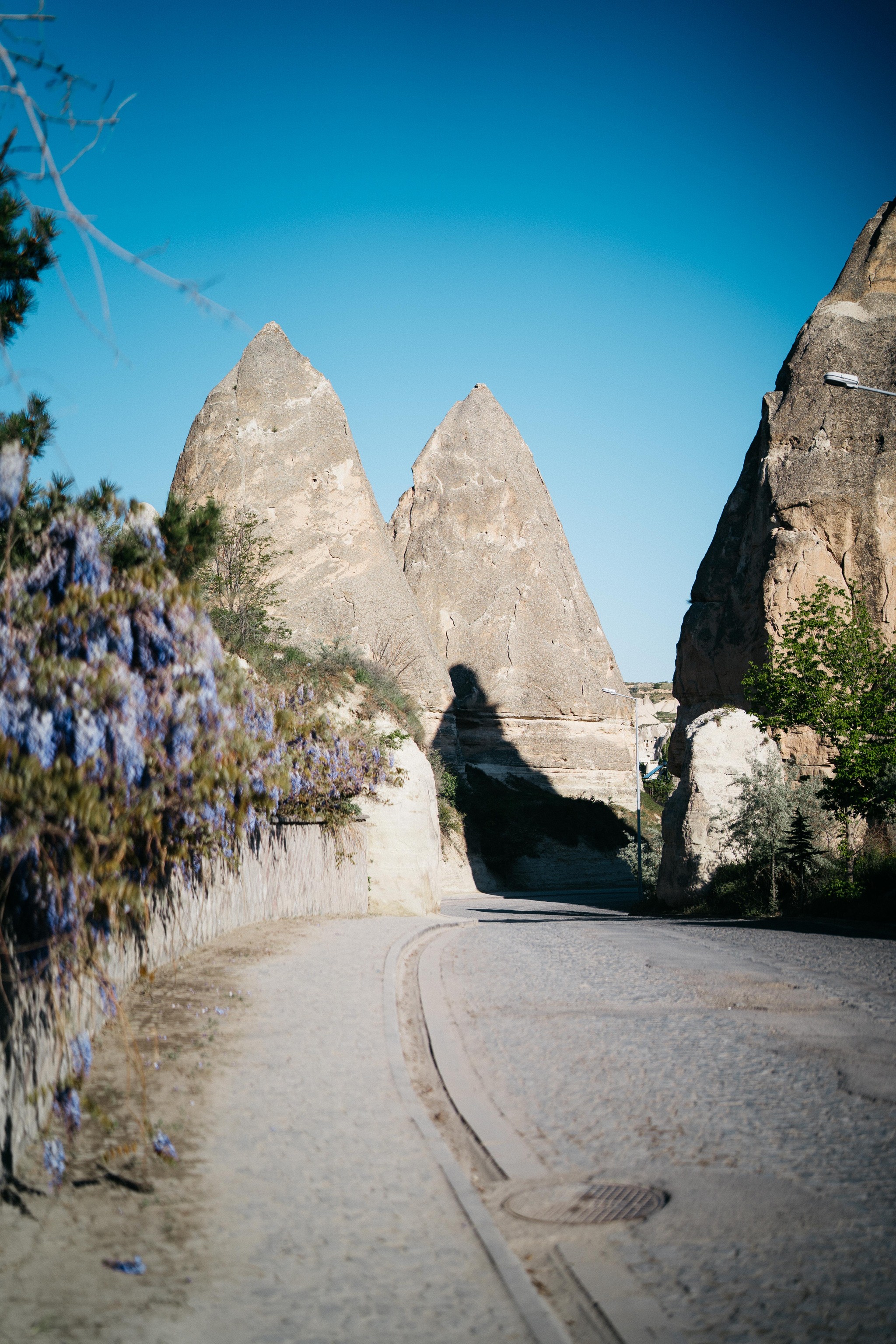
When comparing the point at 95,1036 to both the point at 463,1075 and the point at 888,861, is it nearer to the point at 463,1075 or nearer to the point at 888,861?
the point at 463,1075

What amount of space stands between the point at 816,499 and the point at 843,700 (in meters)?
13.5

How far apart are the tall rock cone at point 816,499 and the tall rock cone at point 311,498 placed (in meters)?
17.6

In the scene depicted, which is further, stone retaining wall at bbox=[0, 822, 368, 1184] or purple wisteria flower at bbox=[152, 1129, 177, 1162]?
purple wisteria flower at bbox=[152, 1129, 177, 1162]

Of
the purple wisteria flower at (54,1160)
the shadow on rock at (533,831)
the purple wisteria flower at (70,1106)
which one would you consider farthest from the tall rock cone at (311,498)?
the purple wisteria flower at (54,1160)

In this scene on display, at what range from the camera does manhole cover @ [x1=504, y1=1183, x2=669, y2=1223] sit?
13.5ft

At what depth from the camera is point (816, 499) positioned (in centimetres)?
3291

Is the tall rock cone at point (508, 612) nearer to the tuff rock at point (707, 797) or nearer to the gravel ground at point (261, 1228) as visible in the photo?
the tuff rock at point (707, 797)

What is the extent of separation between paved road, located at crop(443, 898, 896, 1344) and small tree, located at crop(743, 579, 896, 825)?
26.9ft

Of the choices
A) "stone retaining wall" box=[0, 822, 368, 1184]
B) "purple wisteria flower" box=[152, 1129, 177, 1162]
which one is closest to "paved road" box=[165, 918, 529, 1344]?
"purple wisteria flower" box=[152, 1129, 177, 1162]

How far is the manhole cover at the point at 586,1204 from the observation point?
13.5 feet

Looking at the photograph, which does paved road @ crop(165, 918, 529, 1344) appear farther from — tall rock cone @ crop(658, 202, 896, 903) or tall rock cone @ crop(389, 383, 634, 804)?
tall rock cone @ crop(389, 383, 634, 804)

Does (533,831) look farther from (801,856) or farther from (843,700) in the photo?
(801,856)

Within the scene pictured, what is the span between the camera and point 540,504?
7744 centimetres

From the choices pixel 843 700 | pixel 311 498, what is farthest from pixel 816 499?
pixel 311 498
